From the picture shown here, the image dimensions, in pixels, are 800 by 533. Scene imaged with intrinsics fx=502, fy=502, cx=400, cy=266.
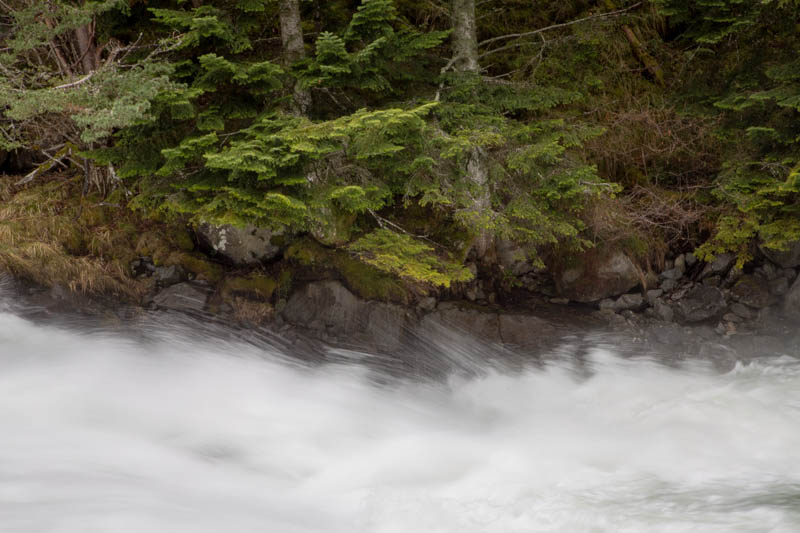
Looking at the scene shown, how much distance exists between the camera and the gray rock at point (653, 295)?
7848 millimetres

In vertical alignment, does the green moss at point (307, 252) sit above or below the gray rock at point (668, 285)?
below

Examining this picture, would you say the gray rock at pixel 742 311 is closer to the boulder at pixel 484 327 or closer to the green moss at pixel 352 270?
the boulder at pixel 484 327

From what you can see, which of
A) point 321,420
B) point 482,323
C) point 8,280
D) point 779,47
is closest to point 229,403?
point 321,420

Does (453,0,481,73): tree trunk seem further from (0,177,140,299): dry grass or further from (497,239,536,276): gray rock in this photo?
(0,177,140,299): dry grass

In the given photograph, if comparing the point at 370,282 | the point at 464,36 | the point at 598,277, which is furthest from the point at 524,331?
the point at 464,36

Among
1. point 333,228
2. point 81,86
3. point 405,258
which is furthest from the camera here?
point 333,228

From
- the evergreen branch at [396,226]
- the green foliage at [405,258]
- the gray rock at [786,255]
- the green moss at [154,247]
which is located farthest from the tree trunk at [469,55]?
the green moss at [154,247]

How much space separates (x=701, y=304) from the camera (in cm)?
759

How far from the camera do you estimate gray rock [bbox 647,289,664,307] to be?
7.85 m

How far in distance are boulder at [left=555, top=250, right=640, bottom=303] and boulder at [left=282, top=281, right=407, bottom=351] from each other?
9.17 feet

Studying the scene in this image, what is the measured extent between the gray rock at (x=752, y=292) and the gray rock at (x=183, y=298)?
26.4ft

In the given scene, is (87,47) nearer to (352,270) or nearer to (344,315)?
(352,270)

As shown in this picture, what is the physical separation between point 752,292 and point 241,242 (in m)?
7.81

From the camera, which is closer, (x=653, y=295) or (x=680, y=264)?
(x=653, y=295)
